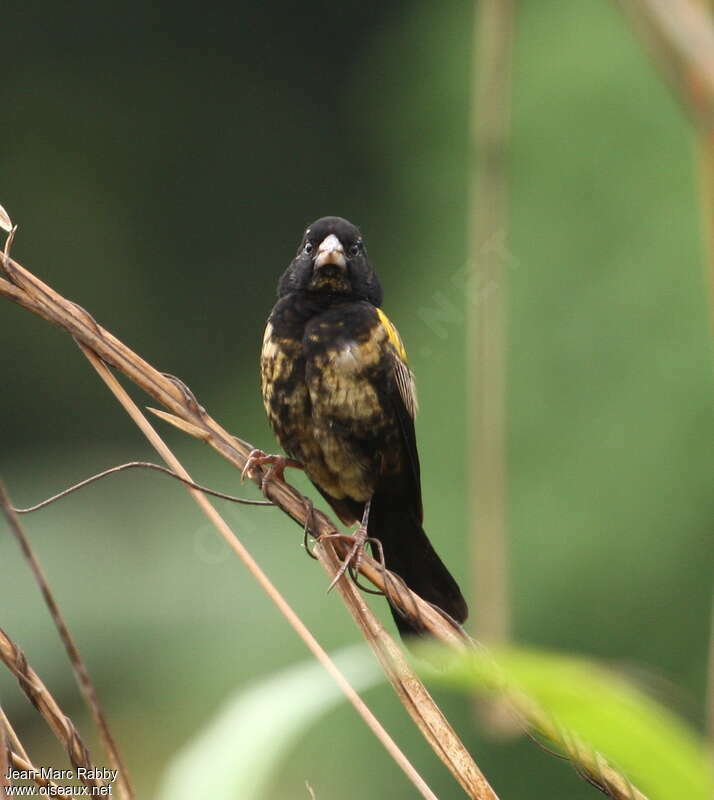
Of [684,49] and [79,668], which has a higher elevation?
[684,49]

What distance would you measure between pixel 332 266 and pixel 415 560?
28.0 inches

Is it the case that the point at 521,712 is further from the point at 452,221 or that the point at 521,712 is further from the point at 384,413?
the point at 452,221

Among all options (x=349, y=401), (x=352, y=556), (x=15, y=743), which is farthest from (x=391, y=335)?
(x=15, y=743)

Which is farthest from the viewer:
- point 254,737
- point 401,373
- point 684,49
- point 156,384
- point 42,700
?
point 401,373

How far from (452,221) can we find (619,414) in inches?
93.1

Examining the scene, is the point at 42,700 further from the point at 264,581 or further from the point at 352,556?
the point at 352,556

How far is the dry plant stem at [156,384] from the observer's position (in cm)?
168

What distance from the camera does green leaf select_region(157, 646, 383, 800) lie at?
0.65 m

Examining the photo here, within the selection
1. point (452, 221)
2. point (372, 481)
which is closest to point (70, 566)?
point (452, 221)

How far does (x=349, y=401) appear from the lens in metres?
2.80

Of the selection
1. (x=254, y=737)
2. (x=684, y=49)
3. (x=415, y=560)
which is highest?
(x=684, y=49)

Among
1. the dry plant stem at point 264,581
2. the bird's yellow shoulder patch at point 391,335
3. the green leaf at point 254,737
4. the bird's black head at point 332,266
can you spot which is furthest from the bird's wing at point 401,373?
the green leaf at point 254,737

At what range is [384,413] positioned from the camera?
2.85m

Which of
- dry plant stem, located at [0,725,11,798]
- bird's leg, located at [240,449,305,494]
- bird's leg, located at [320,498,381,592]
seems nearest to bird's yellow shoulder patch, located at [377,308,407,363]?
bird's leg, located at [240,449,305,494]
